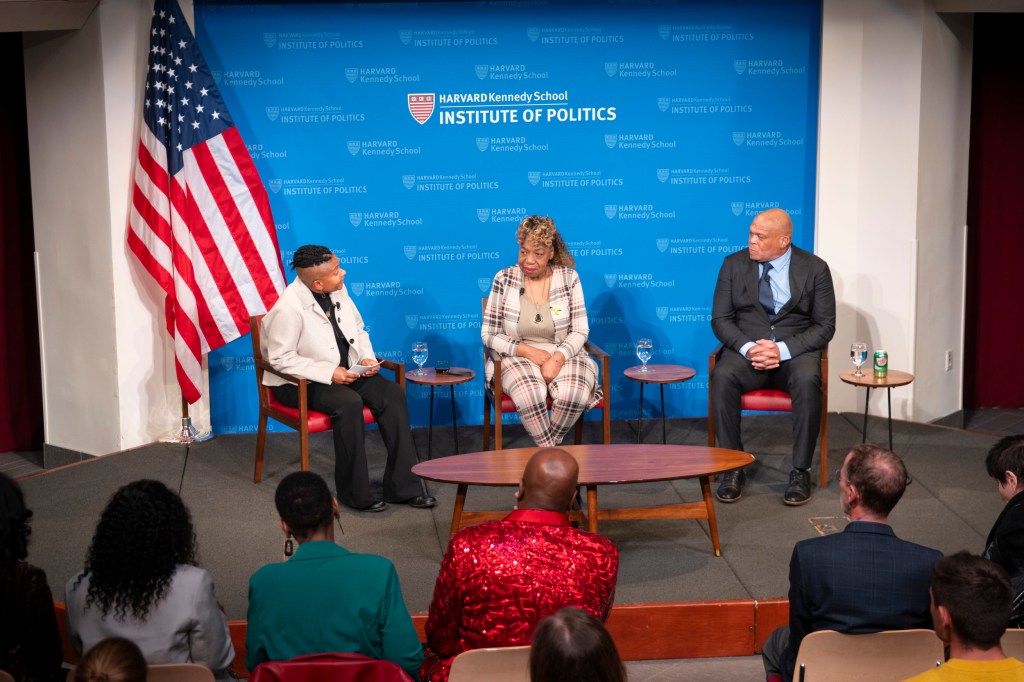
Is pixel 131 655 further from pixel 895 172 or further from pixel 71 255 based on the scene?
pixel 895 172

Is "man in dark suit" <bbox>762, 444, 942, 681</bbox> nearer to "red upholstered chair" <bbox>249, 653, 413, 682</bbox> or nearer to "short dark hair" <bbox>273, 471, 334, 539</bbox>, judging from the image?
"red upholstered chair" <bbox>249, 653, 413, 682</bbox>

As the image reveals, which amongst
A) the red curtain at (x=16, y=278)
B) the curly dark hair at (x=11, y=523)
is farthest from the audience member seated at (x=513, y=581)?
the red curtain at (x=16, y=278)

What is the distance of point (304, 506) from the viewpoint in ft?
9.65

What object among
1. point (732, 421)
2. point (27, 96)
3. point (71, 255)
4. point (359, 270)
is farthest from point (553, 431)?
point (27, 96)

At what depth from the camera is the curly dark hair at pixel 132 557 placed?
284cm

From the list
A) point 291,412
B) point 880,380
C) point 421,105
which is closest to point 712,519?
point 880,380

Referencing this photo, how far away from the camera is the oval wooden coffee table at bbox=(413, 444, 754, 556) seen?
4262 mm

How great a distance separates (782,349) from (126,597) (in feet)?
11.7

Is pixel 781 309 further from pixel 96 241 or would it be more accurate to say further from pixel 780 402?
pixel 96 241

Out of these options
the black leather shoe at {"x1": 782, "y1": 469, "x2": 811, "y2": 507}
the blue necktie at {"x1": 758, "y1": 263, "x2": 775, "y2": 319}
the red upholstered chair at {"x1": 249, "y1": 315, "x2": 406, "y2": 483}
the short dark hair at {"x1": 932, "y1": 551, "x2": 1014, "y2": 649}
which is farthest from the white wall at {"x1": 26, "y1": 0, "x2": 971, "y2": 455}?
the short dark hair at {"x1": 932, "y1": 551, "x2": 1014, "y2": 649}

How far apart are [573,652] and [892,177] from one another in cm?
516

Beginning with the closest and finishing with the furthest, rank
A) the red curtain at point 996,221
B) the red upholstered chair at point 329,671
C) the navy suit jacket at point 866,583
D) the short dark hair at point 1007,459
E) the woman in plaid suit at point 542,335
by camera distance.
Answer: the red upholstered chair at point 329,671 < the navy suit jacket at point 866,583 < the short dark hair at point 1007,459 < the woman in plaid suit at point 542,335 < the red curtain at point 996,221

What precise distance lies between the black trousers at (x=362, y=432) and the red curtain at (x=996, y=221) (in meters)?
3.90

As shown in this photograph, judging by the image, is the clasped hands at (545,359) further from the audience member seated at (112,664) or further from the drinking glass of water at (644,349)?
the audience member seated at (112,664)
